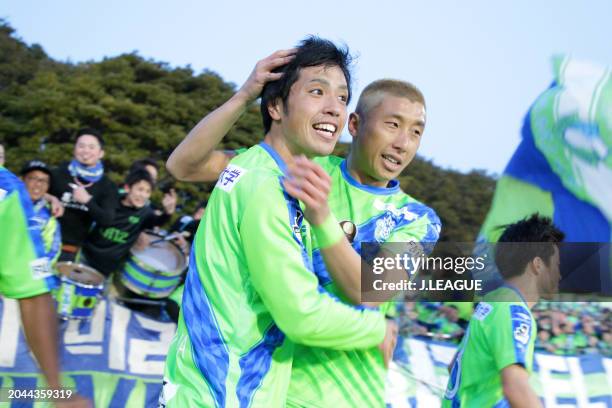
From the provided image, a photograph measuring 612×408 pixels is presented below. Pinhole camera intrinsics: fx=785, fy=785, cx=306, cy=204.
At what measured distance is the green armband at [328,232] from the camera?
243 cm

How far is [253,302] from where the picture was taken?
2428 mm

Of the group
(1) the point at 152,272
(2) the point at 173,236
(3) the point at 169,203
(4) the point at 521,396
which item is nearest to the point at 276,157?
(4) the point at 521,396

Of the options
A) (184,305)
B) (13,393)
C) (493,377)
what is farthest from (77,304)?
(184,305)

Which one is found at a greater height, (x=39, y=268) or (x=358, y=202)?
(x=358, y=202)

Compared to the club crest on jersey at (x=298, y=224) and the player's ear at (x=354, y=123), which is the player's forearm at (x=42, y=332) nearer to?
the club crest on jersey at (x=298, y=224)

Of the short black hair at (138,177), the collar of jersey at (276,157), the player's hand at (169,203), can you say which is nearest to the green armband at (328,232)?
the collar of jersey at (276,157)

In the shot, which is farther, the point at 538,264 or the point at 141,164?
the point at 141,164

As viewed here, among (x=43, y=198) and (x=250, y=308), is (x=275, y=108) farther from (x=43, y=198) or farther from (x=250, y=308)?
(x=43, y=198)

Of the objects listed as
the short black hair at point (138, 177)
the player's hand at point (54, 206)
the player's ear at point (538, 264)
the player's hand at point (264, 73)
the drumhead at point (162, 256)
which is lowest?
the player's ear at point (538, 264)

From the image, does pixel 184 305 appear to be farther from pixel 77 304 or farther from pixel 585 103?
pixel 585 103

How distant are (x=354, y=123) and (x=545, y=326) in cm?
599

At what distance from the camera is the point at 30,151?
17.8 m

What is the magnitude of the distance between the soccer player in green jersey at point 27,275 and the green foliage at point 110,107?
14681 millimetres

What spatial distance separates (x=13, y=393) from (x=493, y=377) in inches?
149
